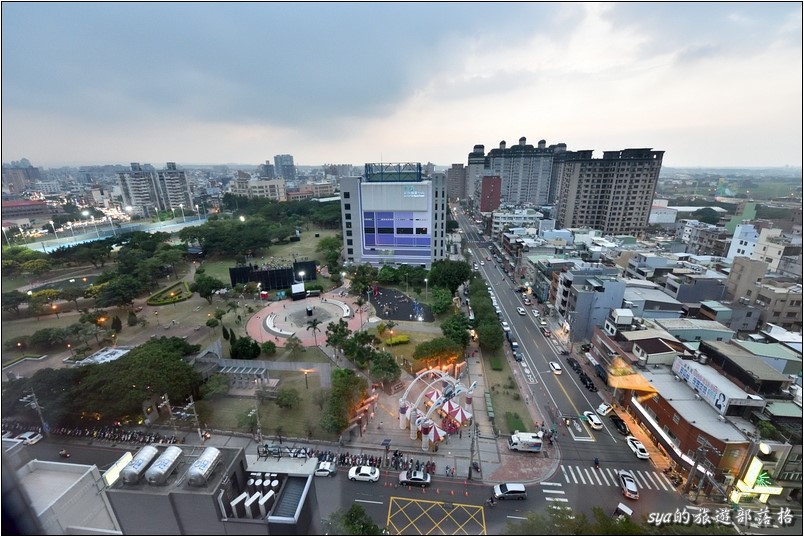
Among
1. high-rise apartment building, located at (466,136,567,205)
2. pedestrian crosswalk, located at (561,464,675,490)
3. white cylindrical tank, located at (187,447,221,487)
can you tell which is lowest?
pedestrian crosswalk, located at (561,464,675,490)

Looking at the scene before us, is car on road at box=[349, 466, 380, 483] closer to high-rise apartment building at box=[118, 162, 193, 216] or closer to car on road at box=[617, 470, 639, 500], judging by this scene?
car on road at box=[617, 470, 639, 500]

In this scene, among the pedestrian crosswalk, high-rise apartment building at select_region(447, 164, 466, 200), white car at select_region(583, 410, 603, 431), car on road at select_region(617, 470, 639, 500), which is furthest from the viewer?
high-rise apartment building at select_region(447, 164, 466, 200)

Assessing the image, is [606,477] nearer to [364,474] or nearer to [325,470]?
[364,474]

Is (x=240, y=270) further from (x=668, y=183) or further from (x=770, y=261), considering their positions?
(x=668, y=183)

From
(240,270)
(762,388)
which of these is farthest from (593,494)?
(240,270)

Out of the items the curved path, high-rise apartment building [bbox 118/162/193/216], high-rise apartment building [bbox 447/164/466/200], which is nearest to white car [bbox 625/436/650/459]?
the curved path

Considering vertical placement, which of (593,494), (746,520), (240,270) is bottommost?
(593,494)

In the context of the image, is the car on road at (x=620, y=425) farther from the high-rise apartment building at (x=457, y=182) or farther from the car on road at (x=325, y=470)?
the high-rise apartment building at (x=457, y=182)
